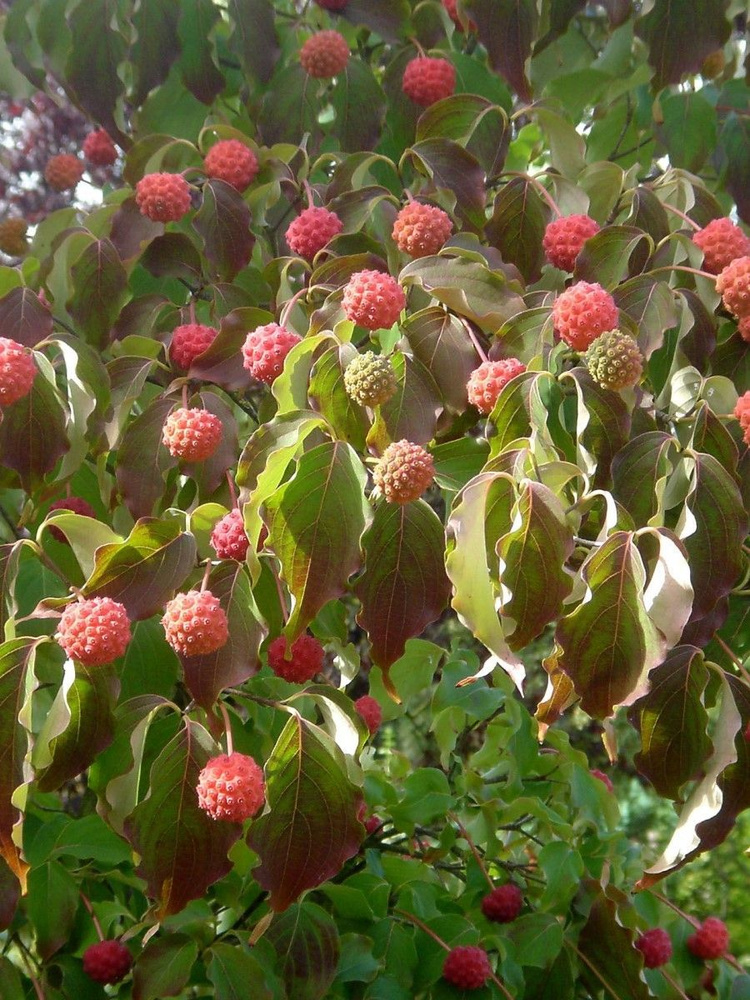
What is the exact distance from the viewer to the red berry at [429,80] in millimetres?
1839

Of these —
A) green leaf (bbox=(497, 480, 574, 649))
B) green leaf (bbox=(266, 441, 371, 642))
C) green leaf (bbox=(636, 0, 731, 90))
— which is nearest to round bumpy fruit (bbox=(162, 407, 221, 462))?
green leaf (bbox=(266, 441, 371, 642))

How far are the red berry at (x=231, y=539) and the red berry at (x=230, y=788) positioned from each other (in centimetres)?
22

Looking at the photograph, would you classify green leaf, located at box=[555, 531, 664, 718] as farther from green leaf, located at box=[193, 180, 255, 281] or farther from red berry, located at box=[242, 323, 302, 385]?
green leaf, located at box=[193, 180, 255, 281]

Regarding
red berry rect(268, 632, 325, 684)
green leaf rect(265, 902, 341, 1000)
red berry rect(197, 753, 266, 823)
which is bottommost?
green leaf rect(265, 902, 341, 1000)

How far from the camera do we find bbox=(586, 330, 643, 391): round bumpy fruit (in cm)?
120

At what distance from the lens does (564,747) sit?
2383 mm

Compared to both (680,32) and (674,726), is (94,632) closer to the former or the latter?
(674,726)

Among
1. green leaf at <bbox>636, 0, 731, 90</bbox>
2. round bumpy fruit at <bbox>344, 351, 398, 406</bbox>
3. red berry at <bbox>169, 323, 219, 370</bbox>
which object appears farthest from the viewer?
green leaf at <bbox>636, 0, 731, 90</bbox>

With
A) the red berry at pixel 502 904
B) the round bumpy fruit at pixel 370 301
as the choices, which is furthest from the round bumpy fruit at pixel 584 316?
the red berry at pixel 502 904

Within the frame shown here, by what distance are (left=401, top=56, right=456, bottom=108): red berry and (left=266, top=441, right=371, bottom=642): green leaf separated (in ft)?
2.99

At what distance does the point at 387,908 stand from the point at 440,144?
50.6 inches

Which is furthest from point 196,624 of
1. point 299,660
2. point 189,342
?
point 189,342

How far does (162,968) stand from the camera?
5.34ft

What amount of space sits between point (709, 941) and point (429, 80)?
183 cm
